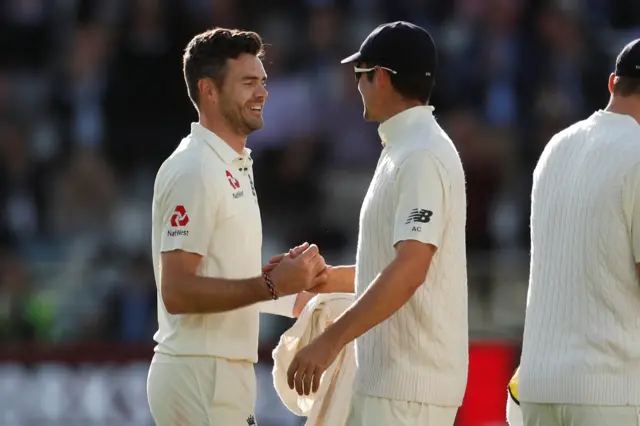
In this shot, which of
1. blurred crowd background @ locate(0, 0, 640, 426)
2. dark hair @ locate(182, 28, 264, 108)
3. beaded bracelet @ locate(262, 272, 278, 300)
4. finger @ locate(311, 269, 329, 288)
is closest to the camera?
beaded bracelet @ locate(262, 272, 278, 300)

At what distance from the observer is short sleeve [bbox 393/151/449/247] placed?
→ 470 cm

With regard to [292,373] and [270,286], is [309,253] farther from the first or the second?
[292,373]

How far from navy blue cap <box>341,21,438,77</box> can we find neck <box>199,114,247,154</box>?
839 mm

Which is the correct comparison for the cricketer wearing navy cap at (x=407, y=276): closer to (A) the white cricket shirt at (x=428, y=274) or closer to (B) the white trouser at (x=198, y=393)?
(A) the white cricket shirt at (x=428, y=274)

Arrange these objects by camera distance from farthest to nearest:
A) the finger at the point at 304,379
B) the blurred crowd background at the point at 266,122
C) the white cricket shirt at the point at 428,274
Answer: the blurred crowd background at the point at 266,122 → the white cricket shirt at the point at 428,274 → the finger at the point at 304,379

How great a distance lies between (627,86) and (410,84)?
2.53ft

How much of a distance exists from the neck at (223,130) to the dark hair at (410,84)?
0.87 m

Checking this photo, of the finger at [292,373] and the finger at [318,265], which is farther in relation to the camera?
the finger at [318,265]

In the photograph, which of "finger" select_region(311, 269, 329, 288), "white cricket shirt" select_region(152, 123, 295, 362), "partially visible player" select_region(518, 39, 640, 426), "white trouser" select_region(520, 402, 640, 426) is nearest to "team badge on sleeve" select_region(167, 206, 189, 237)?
"white cricket shirt" select_region(152, 123, 295, 362)

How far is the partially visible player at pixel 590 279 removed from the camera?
4680 millimetres

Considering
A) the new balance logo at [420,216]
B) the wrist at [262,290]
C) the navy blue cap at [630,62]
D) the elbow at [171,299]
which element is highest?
the navy blue cap at [630,62]

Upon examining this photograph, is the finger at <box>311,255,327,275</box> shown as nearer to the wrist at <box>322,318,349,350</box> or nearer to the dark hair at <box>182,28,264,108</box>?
the wrist at <box>322,318,349,350</box>

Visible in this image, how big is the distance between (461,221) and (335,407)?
0.99 metres

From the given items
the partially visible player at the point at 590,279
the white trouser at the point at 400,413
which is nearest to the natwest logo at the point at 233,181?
the white trouser at the point at 400,413
